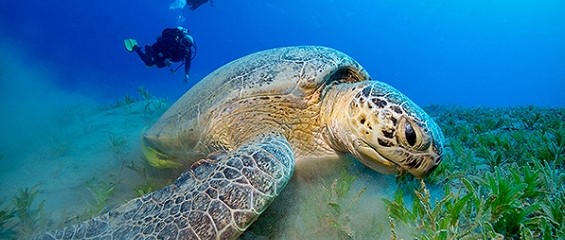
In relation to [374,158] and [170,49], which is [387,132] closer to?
[374,158]

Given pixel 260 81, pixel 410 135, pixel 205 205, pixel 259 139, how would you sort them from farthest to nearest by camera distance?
1. pixel 260 81
2. pixel 259 139
3. pixel 410 135
4. pixel 205 205

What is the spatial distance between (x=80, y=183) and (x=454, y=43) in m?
172

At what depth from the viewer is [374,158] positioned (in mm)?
2570

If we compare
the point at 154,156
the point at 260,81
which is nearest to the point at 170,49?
the point at 154,156

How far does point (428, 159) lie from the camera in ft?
7.86

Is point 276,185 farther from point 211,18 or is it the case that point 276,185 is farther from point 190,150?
point 211,18

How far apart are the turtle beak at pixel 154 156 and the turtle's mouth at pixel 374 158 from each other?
217cm

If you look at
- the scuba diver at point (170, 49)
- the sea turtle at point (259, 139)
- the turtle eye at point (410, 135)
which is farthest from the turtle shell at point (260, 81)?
the scuba diver at point (170, 49)

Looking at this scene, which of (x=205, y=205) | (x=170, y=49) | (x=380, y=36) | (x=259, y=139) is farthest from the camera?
(x=380, y=36)

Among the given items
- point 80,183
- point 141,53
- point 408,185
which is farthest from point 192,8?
point 408,185

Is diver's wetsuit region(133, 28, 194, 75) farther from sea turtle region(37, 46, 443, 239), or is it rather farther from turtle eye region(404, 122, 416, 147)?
turtle eye region(404, 122, 416, 147)

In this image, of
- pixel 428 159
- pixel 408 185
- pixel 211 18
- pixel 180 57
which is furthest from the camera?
pixel 211 18

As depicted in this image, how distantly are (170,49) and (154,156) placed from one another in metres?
7.27

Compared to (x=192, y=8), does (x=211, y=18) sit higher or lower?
higher
